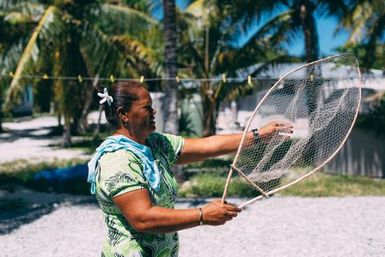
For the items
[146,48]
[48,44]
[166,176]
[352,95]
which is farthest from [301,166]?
[48,44]

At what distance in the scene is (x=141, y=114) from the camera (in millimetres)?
2094

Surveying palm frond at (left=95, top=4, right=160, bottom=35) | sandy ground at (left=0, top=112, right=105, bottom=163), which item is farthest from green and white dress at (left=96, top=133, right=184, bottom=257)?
sandy ground at (left=0, top=112, right=105, bottom=163)

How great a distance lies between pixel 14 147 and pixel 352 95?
1889 centimetres

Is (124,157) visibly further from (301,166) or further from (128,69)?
(128,69)

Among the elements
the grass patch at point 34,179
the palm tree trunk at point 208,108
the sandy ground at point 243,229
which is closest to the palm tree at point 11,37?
the grass patch at point 34,179

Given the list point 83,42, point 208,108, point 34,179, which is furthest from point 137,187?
point 208,108

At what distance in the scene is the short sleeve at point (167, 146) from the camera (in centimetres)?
230

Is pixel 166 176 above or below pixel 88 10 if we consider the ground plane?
below

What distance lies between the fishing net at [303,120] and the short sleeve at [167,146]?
28 centimetres

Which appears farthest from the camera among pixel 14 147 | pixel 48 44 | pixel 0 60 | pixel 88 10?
pixel 14 147

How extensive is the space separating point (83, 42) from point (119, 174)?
12.3m

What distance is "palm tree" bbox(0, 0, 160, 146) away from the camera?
12648mm

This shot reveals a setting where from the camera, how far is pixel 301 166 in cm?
312

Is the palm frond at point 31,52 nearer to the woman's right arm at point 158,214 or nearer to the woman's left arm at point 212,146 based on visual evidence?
the woman's left arm at point 212,146
